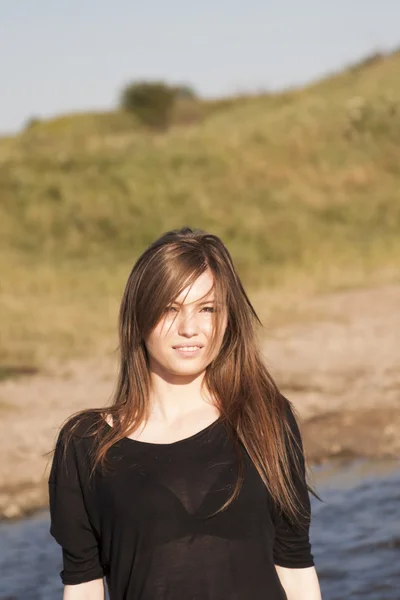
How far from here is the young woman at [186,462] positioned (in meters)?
2.29

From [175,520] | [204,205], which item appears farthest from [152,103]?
[175,520]

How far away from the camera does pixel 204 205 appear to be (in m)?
17.5

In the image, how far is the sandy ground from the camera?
7199 mm

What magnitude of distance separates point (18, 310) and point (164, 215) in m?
5.29

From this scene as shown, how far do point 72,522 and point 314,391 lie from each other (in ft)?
20.9

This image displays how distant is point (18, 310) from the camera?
12.3 m

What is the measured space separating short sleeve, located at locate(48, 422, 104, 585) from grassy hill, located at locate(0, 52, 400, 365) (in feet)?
27.7

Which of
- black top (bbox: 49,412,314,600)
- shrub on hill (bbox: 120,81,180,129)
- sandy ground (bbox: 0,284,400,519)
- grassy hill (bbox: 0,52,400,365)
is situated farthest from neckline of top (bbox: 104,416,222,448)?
shrub on hill (bbox: 120,81,180,129)

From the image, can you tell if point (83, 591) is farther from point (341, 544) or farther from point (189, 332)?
point (341, 544)

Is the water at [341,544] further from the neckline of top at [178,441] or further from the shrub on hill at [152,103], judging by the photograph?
the shrub on hill at [152,103]

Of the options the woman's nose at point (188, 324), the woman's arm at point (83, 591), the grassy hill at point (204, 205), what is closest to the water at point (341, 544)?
the woman's arm at point (83, 591)

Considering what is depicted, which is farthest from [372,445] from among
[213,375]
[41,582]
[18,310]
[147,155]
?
[147,155]

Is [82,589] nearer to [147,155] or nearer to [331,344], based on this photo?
[331,344]

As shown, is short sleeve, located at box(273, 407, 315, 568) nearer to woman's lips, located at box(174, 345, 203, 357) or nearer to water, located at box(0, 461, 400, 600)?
woman's lips, located at box(174, 345, 203, 357)
